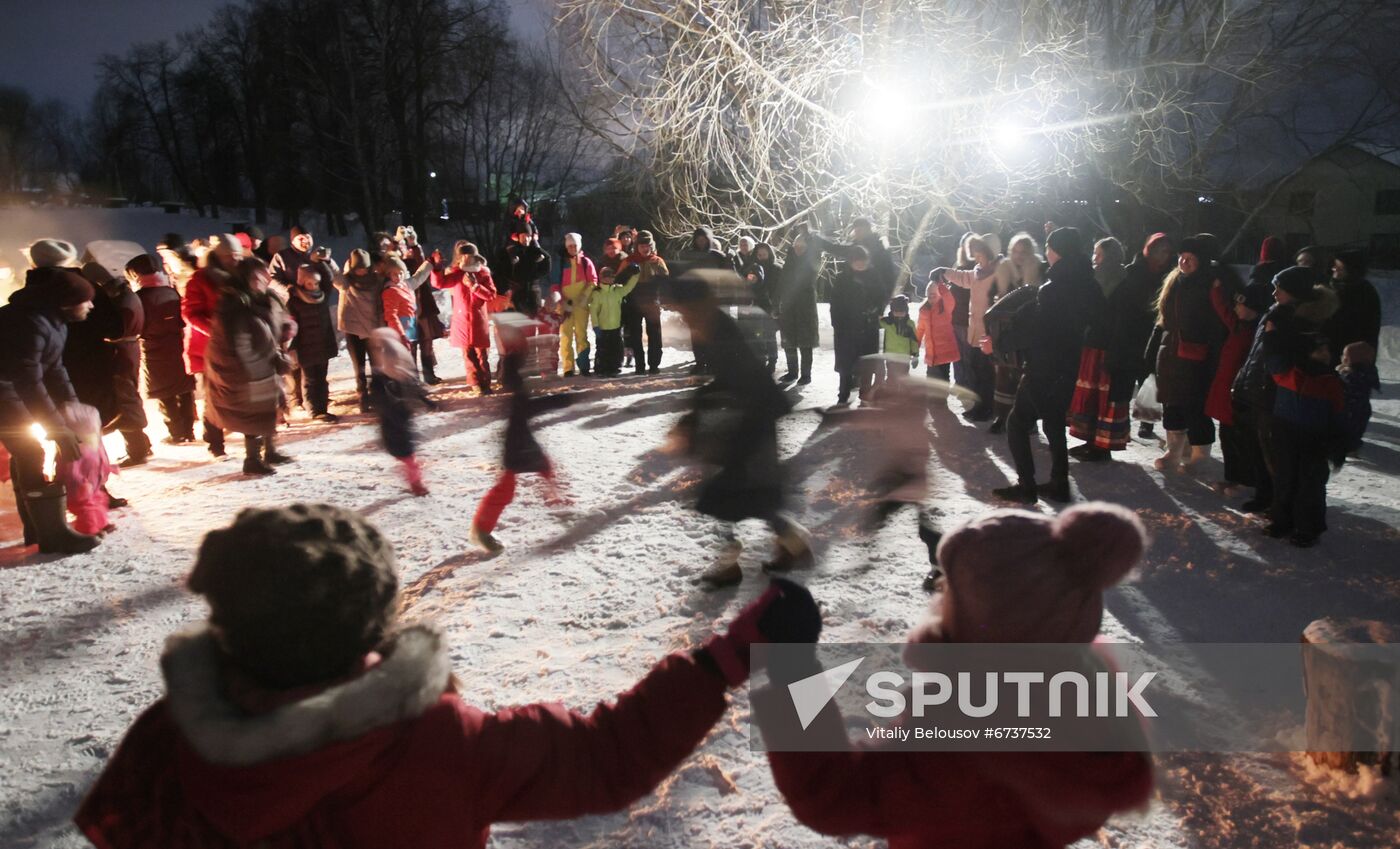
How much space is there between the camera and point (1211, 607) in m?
4.00

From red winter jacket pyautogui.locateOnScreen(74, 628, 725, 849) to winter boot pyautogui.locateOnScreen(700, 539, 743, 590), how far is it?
285 cm

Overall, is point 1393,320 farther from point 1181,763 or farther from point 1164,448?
point 1181,763

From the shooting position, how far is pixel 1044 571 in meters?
1.45

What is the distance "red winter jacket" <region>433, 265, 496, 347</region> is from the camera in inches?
366

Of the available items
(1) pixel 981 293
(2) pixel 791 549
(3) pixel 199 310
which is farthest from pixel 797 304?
(3) pixel 199 310

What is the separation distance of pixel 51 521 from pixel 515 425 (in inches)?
119

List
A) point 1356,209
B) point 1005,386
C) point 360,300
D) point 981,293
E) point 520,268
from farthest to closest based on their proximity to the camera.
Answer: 1. point 1356,209
2. point 520,268
3. point 360,300
4. point 981,293
5. point 1005,386

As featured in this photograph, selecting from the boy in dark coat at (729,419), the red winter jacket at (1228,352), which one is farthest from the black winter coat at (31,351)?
the red winter jacket at (1228,352)

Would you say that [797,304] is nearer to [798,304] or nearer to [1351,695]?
[798,304]

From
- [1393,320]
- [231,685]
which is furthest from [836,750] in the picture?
[1393,320]

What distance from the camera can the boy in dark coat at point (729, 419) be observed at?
391 cm

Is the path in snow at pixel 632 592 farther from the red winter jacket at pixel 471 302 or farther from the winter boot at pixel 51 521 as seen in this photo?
the red winter jacket at pixel 471 302

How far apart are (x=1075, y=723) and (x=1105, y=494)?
16.0 ft

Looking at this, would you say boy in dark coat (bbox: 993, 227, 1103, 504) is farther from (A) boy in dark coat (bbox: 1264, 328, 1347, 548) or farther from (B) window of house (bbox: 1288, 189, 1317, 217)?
(B) window of house (bbox: 1288, 189, 1317, 217)
